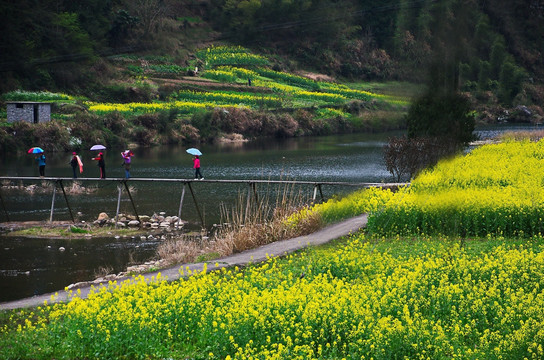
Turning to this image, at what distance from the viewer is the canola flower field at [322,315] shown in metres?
9.94

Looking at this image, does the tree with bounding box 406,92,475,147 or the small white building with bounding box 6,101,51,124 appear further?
the small white building with bounding box 6,101,51,124

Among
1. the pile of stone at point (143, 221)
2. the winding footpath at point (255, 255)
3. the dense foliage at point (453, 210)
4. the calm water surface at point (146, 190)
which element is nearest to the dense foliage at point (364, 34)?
the dense foliage at point (453, 210)

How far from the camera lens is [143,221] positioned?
99.9 ft

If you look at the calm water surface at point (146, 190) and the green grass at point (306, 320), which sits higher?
the green grass at point (306, 320)

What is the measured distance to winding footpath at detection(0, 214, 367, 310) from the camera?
14437 millimetres

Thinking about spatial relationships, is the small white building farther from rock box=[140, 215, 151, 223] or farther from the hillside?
the hillside

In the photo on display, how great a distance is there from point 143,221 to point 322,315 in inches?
811

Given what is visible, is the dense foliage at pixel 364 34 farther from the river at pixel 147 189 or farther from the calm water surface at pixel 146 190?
the calm water surface at pixel 146 190

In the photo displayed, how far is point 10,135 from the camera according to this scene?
54781 millimetres

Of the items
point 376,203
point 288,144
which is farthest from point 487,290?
point 288,144

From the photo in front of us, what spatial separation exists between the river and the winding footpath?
11.3ft

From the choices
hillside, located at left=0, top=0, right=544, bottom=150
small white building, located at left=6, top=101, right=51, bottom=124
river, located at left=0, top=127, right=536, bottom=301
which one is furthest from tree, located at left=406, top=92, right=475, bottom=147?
small white building, located at left=6, top=101, right=51, bottom=124

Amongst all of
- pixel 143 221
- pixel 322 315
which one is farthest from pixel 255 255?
pixel 143 221

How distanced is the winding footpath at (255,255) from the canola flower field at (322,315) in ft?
3.81
